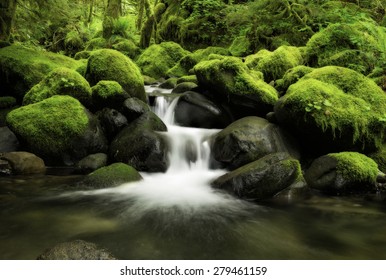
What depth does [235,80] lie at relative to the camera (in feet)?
23.6

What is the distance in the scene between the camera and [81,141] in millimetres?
6621

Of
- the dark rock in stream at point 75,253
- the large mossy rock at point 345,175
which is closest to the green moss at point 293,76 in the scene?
the large mossy rock at point 345,175

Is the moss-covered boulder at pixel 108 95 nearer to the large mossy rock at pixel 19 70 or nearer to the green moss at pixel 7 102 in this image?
the large mossy rock at pixel 19 70

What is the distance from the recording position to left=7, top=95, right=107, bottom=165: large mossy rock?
6.40 m

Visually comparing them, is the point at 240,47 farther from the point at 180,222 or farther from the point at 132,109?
the point at 180,222

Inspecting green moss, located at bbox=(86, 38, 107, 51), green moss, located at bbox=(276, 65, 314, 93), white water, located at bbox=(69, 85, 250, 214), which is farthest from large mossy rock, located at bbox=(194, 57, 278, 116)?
green moss, located at bbox=(86, 38, 107, 51)

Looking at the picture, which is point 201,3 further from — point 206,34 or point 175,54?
point 175,54

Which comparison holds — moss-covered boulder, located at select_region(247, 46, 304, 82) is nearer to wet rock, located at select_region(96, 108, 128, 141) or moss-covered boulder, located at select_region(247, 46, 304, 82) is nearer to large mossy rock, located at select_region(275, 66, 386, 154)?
large mossy rock, located at select_region(275, 66, 386, 154)

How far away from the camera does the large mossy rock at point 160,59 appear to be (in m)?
Answer: 13.8

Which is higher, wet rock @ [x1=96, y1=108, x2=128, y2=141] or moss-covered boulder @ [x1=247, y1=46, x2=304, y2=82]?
moss-covered boulder @ [x1=247, y1=46, x2=304, y2=82]

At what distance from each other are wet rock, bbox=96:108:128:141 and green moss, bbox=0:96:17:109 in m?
3.18

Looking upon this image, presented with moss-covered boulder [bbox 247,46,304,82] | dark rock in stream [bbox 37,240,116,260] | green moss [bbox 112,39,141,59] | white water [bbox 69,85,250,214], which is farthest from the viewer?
green moss [bbox 112,39,141,59]

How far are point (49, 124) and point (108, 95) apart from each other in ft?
4.83
